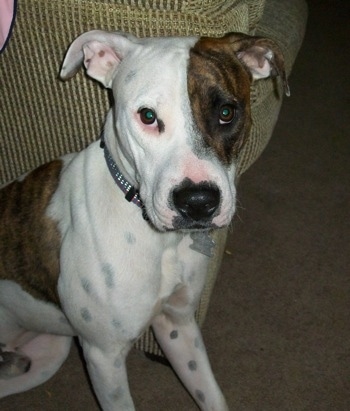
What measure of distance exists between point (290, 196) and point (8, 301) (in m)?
1.95

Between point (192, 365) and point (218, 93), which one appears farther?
point (192, 365)

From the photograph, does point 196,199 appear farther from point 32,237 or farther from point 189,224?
point 32,237

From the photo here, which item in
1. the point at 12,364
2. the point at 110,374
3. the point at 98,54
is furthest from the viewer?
the point at 12,364

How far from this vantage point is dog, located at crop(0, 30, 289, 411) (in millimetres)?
1536

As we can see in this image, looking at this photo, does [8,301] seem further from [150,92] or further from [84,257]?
[150,92]

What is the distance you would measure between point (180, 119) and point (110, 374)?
0.88 m

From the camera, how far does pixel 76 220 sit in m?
1.80

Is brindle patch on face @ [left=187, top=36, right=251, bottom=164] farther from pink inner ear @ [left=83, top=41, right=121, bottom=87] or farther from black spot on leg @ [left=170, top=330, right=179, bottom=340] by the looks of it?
black spot on leg @ [left=170, top=330, right=179, bottom=340]

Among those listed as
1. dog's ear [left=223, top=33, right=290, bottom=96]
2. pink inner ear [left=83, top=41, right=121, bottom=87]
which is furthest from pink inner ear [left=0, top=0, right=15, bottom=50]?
dog's ear [left=223, top=33, right=290, bottom=96]

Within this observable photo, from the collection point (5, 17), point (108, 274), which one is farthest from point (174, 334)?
point (5, 17)

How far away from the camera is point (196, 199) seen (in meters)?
1.49

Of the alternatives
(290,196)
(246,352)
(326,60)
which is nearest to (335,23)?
(326,60)

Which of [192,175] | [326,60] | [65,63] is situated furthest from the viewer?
[326,60]

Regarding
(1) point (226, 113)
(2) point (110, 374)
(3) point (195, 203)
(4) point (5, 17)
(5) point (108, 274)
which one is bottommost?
(2) point (110, 374)
